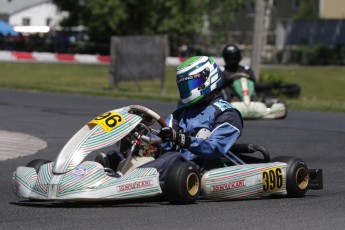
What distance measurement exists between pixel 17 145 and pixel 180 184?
5.35 m

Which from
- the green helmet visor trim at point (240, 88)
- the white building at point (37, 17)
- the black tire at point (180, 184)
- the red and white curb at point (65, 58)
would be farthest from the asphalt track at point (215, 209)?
the white building at point (37, 17)

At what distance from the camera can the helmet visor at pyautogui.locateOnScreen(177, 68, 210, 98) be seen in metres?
8.36

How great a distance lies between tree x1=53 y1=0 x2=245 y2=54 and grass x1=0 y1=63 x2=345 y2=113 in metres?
6.82

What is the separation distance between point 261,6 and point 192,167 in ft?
62.5

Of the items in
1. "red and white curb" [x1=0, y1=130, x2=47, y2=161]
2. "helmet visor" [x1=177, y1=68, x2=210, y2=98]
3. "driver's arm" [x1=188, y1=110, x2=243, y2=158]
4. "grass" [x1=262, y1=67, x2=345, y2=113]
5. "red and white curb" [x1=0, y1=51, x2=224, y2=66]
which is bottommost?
"grass" [x1=262, y1=67, x2=345, y2=113]

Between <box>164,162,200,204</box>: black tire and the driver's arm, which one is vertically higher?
the driver's arm

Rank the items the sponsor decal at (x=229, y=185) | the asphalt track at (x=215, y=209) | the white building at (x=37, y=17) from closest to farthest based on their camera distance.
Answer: the asphalt track at (x=215, y=209) → the sponsor decal at (x=229, y=185) → the white building at (x=37, y=17)

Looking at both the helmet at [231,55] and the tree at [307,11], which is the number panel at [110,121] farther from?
the tree at [307,11]

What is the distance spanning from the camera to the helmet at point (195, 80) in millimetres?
8352

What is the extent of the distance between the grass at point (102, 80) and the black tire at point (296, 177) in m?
14.9

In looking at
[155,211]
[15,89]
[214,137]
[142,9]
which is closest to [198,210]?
[155,211]

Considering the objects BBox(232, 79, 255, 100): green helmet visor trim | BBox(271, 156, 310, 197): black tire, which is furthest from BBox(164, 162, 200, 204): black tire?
BBox(232, 79, 255, 100): green helmet visor trim

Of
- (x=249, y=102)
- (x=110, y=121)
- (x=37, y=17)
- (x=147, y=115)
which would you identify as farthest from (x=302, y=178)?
(x=37, y=17)

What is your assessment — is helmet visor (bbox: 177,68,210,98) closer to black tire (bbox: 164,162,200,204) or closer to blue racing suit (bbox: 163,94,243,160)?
blue racing suit (bbox: 163,94,243,160)
